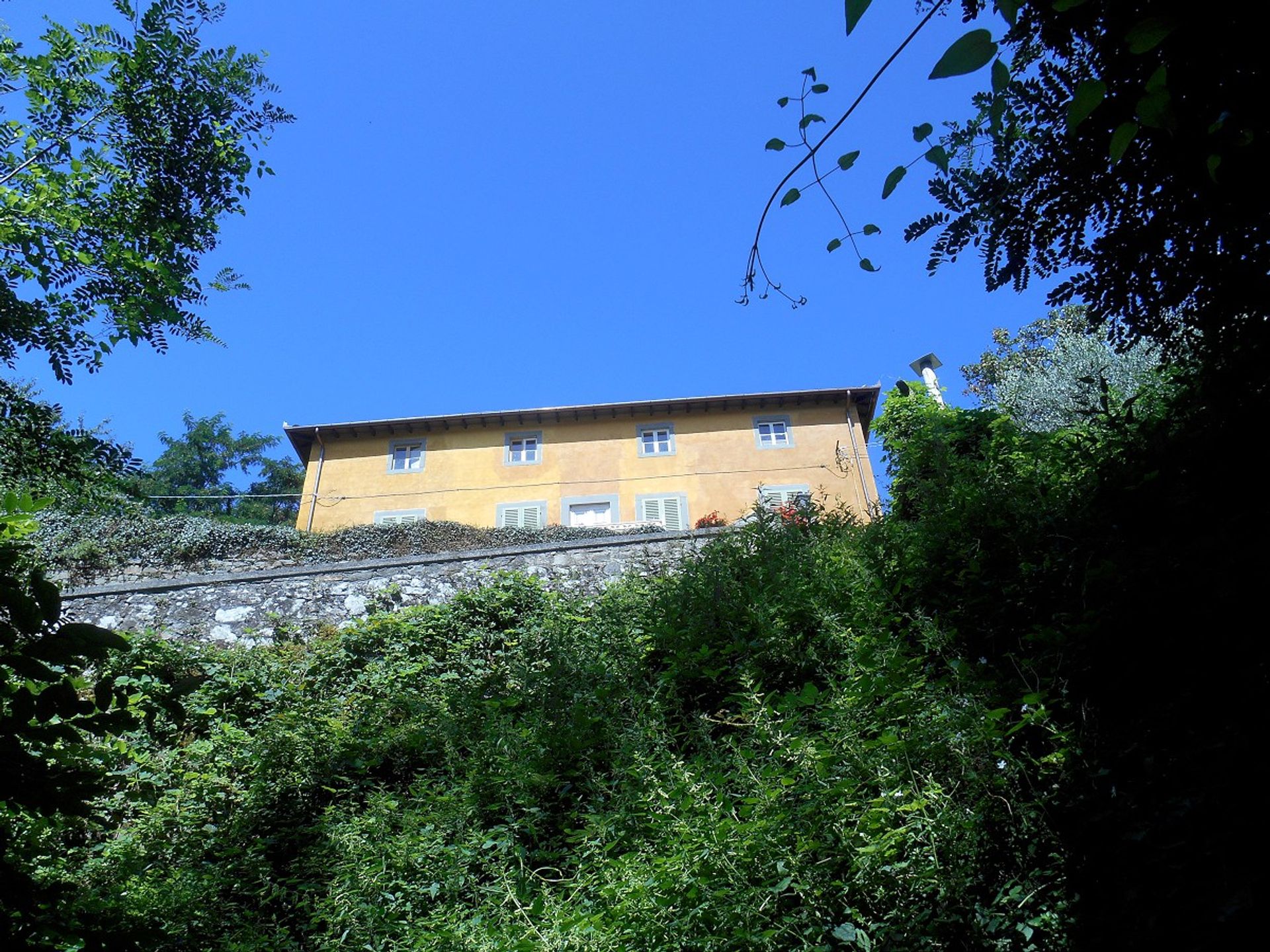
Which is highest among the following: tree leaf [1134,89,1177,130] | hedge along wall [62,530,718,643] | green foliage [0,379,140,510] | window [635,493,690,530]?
window [635,493,690,530]

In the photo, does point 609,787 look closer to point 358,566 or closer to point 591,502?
point 358,566

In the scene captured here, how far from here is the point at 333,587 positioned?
8609 millimetres

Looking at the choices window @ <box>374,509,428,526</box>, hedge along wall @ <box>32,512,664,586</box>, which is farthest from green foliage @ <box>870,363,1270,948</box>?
window @ <box>374,509,428,526</box>

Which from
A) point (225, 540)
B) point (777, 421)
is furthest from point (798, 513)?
point (777, 421)

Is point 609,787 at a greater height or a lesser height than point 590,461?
lesser

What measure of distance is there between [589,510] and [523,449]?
7.41 ft

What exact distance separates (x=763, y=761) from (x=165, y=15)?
4.95m

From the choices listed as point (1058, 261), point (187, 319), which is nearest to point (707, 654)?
point (1058, 261)

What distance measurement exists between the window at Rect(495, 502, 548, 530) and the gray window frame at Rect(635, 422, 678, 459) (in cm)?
262

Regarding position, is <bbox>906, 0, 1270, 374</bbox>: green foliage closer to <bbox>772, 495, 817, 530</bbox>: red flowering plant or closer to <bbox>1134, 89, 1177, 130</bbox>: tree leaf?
<bbox>1134, 89, 1177, 130</bbox>: tree leaf

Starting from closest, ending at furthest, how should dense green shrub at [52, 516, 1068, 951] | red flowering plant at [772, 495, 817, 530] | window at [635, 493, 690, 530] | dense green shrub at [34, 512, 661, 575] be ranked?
dense green shrub at [52, 516, 1068, 951] → red flowering plant at [772, 495, 817, 530] → dense green shrub at [34, 512, 661, 575] → window at [635, 493, 690, 530]

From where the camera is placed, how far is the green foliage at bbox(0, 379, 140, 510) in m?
3.29

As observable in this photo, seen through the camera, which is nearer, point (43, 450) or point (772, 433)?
point (43, 450)

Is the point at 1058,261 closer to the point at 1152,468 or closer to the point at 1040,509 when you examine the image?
the point at 1152,468
